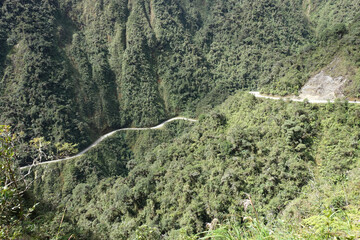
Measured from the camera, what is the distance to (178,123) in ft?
231

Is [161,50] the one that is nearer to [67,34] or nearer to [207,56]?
[207,56]

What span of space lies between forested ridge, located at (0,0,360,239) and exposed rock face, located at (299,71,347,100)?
45.3 inches

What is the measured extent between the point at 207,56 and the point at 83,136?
62894mm

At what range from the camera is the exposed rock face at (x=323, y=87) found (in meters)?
Result: 27.6

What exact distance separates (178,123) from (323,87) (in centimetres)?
4734

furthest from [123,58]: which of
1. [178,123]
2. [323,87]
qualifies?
[323,87]

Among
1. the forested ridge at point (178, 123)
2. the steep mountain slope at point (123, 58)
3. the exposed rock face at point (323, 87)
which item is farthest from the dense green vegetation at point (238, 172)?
the steep mountain slope at point (123, 58)

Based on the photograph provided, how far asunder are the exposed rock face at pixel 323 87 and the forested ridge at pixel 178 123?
115cm

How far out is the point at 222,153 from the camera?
28.3 meters

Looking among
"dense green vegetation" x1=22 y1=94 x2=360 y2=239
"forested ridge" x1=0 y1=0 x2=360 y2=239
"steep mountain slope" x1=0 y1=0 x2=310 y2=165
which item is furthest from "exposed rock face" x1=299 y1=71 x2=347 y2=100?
"steep mountain slope" x1=0 y1=0 x2=310 y2=165

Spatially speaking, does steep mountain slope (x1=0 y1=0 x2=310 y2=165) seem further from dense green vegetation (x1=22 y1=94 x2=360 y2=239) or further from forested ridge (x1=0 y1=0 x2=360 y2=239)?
dense green vegetation (x1=22 y1=94 x2=360 y2=239)

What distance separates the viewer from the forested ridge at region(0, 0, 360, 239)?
9.88 meters

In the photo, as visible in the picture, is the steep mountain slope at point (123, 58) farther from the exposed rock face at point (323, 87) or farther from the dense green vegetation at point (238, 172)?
the exposed rock face at point (323, 87)

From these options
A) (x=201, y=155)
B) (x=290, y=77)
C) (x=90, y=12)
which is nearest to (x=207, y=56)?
(x=90, y=12)
